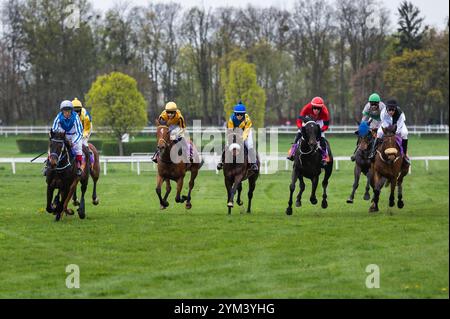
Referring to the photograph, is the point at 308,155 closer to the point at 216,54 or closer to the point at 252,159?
the point at 252,159

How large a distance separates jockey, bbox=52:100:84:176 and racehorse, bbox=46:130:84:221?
0.17m

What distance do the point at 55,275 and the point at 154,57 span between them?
57.5 m

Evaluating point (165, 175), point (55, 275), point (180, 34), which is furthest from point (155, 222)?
point (180, 34)

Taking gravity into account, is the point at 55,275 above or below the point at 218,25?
below

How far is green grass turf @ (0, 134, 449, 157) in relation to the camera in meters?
44.8

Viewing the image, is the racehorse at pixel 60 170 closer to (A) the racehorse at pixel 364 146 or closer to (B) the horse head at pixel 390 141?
(B) the horse head at pixel 390 141

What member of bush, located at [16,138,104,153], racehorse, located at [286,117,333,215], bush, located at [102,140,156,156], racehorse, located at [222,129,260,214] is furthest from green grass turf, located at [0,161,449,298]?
bush, located at [16,138,104,153]

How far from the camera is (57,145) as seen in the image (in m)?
16.7

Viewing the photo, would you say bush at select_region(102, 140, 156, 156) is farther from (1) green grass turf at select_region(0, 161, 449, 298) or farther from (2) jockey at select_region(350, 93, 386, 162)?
(2) jockey at select_region(350, 93, 386, 162)

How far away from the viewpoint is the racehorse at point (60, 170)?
54.5 ft

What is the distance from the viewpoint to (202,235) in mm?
15203

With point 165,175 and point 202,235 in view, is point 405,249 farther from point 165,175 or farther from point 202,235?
point 165,175

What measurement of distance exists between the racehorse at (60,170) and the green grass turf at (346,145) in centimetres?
2705

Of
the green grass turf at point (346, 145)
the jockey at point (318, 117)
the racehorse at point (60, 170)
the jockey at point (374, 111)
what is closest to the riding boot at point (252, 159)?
the jockey at point (318, 117)
